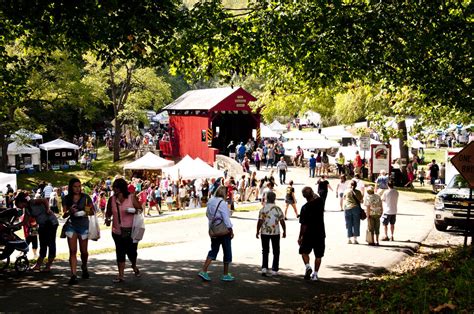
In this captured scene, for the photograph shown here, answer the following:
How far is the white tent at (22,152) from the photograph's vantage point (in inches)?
1603

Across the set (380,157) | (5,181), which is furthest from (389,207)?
(5,181)

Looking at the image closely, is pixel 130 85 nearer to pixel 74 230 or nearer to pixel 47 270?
pixel 47 270

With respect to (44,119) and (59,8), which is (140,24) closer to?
(59,8)

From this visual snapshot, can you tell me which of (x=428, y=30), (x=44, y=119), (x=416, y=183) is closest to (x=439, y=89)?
(x=428, y=30)

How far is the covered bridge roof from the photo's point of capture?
1537 inches

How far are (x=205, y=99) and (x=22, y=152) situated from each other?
40.6ft

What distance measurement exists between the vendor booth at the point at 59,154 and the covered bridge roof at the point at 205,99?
25.5 feet

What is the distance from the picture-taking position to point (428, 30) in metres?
12.8

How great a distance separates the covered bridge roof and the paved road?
22381mm

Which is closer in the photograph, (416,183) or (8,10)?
(8,10)

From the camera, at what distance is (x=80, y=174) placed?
43406 millimetres

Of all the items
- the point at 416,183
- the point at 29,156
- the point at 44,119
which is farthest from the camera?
the point at 44,119

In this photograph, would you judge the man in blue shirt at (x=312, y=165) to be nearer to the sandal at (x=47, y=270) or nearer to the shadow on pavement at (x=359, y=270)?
the shadow on pavement at (x=359, y=270)

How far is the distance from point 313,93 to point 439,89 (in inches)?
149
